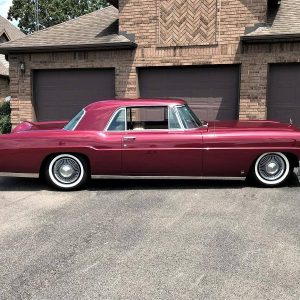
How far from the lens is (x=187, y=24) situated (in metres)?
11.4

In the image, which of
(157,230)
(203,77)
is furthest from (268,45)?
(157,230)

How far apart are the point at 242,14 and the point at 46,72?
20.8 ft

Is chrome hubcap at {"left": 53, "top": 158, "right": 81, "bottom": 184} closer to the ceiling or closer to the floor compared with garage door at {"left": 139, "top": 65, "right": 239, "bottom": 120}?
closer to the floor

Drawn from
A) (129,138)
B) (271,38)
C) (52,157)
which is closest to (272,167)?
(129,138)

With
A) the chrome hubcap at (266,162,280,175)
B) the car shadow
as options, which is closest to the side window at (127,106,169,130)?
the car shadow

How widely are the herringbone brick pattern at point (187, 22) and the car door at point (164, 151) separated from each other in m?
5.68

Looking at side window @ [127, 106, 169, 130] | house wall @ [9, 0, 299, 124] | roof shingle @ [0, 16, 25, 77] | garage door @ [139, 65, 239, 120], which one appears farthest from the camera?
roof shingle @ [0, 16, 25, 77]

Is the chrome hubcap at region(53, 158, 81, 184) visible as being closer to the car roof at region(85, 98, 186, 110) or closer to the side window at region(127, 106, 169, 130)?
the car roof at region(85, 98, 186, 110)

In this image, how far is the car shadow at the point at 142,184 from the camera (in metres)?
6.58

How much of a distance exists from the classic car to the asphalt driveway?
1.04 ft

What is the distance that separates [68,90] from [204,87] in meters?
4.34

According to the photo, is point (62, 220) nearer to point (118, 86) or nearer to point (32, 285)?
point (32, 285)

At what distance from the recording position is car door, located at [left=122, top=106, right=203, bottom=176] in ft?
20.7

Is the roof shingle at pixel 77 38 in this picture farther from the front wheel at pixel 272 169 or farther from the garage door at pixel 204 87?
the front wheel at pixel 272 169
